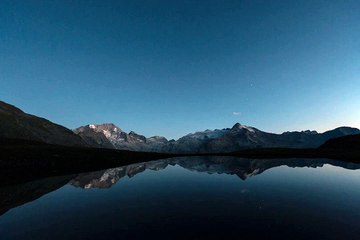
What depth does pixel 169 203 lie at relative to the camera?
2959cm

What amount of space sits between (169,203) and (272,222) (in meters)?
13.0

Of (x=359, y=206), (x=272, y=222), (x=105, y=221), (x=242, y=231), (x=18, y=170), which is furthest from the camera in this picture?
(x=18, y=170)

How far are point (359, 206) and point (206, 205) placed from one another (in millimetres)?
16350

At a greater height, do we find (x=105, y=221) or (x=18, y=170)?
(x=18, y=170)

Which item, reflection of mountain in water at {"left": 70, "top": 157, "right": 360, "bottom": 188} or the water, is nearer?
the water

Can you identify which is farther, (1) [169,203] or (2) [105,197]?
(2) [105,197]

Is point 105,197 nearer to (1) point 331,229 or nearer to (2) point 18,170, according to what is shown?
(1) point 331,229

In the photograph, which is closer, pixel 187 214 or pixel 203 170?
pixel 187 214

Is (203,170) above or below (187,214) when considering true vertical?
above

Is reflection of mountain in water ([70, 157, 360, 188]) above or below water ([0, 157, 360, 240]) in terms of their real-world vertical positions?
above

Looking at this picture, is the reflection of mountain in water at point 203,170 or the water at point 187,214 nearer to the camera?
the water at point 187,214

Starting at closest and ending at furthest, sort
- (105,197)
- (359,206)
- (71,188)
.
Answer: (359,206) < (105,197) < (71,188)

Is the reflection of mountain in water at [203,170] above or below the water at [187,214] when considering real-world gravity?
above

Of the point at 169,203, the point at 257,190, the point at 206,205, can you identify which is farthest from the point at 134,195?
the point at 257,190
